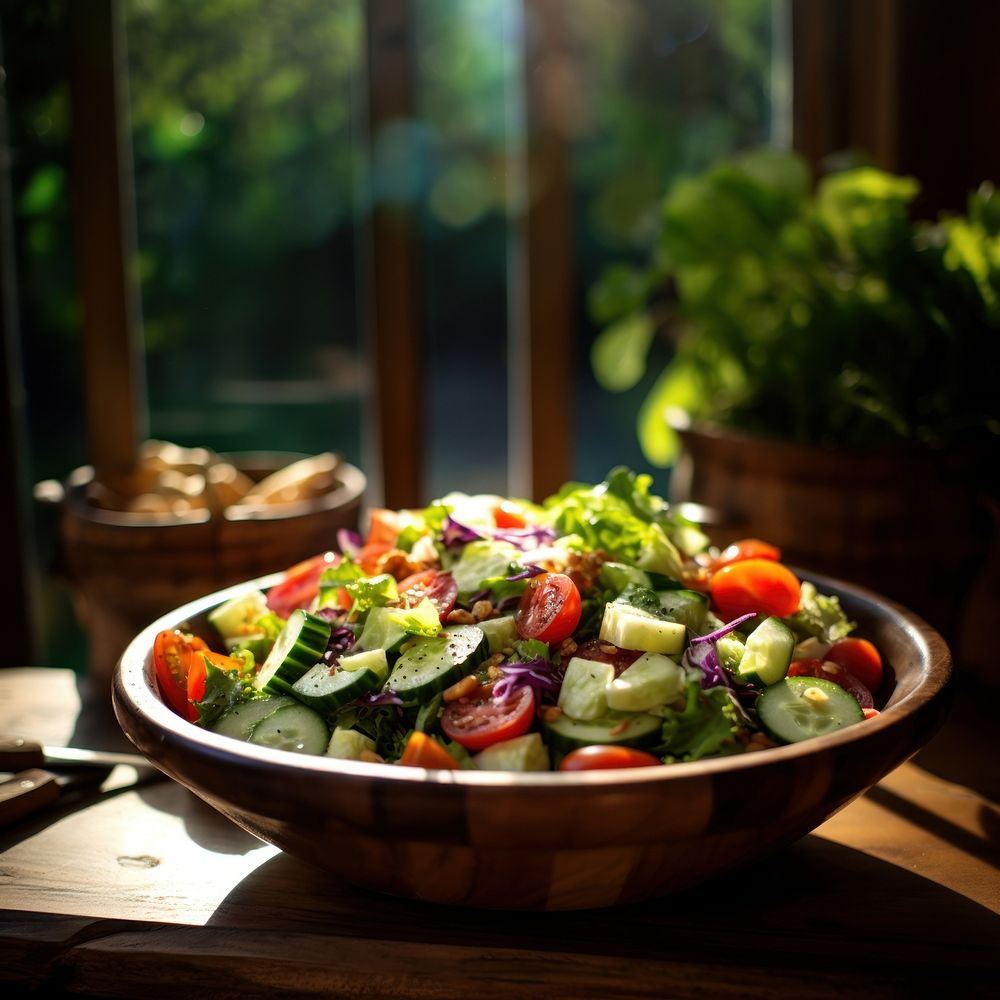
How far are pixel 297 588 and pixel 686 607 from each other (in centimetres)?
55

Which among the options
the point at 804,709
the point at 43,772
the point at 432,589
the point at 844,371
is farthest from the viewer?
the point at 844,371

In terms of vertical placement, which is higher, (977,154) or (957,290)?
(977,154)

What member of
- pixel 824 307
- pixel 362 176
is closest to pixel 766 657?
pixel 824 307

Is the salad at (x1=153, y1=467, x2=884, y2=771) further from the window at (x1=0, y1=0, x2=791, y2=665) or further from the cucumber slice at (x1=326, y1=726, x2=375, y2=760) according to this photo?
the window at (x1=0, y1=0, x2=791, y2=665)

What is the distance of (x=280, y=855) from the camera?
131cm

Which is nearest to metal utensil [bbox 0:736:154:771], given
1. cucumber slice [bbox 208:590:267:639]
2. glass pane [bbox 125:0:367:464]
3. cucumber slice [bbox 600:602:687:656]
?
cucumber slice [bbox 208:590:267:639]

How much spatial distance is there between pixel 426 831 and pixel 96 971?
44 cm

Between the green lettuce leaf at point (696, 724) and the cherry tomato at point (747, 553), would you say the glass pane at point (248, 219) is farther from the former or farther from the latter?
the green lettuce leaf at point (696, 724)

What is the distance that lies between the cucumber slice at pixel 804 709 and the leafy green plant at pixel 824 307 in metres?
0.86

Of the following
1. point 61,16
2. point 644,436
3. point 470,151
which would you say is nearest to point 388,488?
point 644,436

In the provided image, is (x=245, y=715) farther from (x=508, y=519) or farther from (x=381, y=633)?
(x=508, y=519)

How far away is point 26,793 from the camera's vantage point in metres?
1.40

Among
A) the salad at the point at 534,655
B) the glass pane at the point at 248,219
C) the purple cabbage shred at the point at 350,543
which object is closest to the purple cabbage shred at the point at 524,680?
the salad at the point at 534,655

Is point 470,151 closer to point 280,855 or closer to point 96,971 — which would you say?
point 280,855
